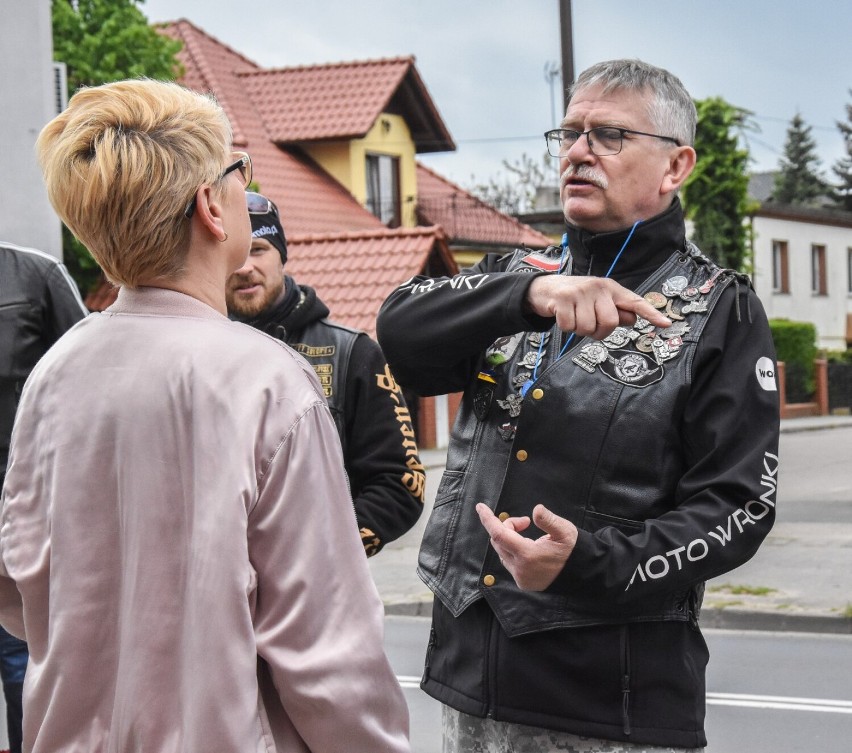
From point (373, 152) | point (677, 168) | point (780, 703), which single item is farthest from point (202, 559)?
point (373, 152)

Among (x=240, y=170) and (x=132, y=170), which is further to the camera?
(x=240, y=170)

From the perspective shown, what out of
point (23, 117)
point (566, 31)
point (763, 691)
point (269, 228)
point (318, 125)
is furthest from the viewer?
point (318, 125)

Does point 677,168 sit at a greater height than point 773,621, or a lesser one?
greater

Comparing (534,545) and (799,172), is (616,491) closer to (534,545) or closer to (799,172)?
(534,545)

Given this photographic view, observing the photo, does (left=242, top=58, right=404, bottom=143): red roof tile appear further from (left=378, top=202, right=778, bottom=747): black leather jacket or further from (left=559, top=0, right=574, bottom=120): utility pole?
(left=378, top=202, right=778, bottom=747): black leather jacket

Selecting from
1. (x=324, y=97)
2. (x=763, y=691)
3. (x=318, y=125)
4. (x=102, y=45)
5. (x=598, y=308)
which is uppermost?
(x=102, y=45)

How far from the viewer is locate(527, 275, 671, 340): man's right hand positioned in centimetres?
212

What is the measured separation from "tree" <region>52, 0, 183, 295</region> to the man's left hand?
1924 cm

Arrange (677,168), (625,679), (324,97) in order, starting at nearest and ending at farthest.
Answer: (625,679) → (677,168) → (324,97)

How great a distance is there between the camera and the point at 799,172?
76500 millimetres

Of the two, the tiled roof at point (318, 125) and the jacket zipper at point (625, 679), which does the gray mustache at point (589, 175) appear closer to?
the jacket zipper at point (625, 679)

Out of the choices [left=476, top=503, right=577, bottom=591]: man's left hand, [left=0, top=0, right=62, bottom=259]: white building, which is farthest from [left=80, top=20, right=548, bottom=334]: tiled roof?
[left=476, top=503, right=577, bottom=591]: man's left hand

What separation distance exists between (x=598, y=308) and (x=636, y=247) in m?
0.42

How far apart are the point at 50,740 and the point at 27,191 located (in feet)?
11.6
